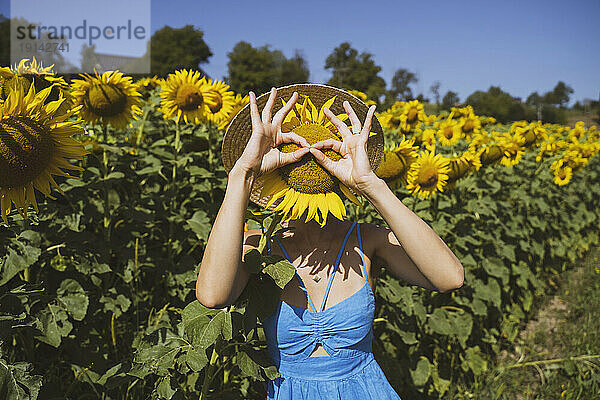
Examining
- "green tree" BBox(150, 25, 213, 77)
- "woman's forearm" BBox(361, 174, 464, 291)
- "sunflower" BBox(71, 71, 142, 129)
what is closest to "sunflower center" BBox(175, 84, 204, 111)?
"sunflower" BBox(71, 71, 142, 129)

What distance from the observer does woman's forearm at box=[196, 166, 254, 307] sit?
1.38m

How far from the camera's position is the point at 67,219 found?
2.32m

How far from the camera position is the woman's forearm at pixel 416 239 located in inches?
56.6

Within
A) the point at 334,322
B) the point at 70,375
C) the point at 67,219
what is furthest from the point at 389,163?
the point at 70,375

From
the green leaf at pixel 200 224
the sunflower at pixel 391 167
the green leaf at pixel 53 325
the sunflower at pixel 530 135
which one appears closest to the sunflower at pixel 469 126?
the sunflower at pixel 530 135

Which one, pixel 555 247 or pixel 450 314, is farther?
pixel 555 247

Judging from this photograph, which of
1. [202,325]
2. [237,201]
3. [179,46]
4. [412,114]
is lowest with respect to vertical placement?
[202,325]

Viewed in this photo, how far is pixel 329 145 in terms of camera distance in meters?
1.42

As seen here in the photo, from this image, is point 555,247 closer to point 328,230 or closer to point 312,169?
point 328,230

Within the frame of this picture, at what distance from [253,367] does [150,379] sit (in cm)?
119

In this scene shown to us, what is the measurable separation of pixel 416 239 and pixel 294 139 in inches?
18.8

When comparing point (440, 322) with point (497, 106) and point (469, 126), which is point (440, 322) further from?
point (497, 106)

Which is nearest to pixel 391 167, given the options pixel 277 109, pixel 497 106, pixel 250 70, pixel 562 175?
pixel 277 109

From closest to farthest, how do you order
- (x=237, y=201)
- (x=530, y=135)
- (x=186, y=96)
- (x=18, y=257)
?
(x=237, y=201)
(x=18, y=257)
(x=186, y=96)
(x=530, y=135)
